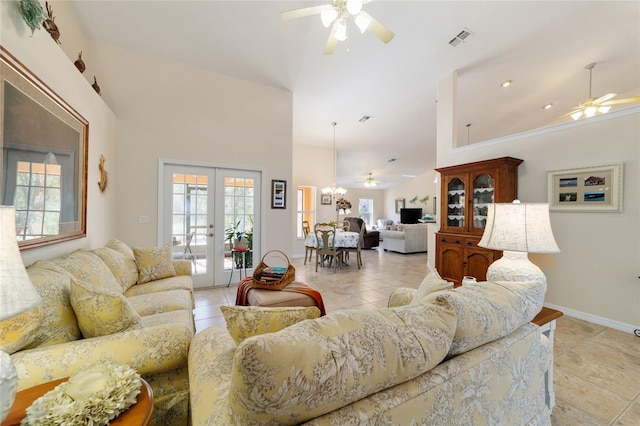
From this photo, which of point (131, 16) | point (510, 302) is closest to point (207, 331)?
point (510, 302)

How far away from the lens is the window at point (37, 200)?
1519 mm

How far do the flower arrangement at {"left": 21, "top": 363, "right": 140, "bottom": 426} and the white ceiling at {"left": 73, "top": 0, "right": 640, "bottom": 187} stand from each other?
3417 mm

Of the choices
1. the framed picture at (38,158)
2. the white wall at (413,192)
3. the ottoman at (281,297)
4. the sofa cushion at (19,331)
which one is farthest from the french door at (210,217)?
the white wall at (413,192)

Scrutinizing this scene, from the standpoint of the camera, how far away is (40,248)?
5.73 ft

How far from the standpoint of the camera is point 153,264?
2730mm

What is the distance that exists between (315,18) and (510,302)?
3381 mm

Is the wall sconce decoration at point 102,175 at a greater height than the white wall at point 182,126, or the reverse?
the white wall at point 182,126

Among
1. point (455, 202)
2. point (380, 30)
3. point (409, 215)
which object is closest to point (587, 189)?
point (455, 202)

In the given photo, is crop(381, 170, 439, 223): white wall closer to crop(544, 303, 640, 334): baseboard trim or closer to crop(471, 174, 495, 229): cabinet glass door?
crop(471, 174, 495, 229): cabinet glass door

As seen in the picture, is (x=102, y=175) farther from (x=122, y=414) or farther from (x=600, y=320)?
(x=600, y=320)

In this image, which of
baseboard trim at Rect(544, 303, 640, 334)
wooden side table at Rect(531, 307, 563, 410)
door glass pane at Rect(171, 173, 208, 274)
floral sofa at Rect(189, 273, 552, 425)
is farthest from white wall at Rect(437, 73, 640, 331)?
door glass pane at Rect(171, 173, 208, 274)

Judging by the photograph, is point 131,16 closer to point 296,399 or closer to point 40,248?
point 40,248

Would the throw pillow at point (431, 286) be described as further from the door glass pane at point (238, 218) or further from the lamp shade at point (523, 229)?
the door glass pane at point (238, 218)

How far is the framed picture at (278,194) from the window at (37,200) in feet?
9.05
